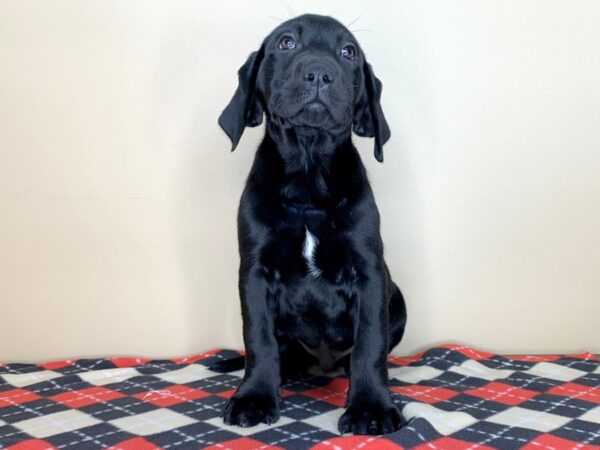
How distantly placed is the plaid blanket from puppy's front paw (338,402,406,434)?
0.04m

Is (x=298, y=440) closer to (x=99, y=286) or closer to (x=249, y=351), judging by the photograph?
(x=249, y=351)

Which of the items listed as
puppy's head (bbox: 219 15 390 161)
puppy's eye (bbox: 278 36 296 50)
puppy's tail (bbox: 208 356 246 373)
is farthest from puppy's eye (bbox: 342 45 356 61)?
puppy's tail (bbox: 208 356 246 373)

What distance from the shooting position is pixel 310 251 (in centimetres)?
204

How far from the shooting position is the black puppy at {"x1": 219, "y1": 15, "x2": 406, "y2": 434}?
1956 mm

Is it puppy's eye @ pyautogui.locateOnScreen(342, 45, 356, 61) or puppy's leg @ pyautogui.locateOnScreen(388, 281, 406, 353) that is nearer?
puppy's eye @ pyautogui.locateOnScreen(342, 45, 356, 61)

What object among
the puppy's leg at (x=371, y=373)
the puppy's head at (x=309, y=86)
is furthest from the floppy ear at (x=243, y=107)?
the puppy's leg at (x=371, y=373)

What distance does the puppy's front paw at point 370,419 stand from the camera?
1.80 meters

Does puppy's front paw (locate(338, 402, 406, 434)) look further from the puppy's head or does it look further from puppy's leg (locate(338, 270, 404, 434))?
the puppy's head

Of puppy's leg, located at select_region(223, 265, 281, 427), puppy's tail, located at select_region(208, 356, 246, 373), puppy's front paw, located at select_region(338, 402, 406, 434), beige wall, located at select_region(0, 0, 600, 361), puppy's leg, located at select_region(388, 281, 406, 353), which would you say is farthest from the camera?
beige wall, located at select_region(0, 0, 600, 361)

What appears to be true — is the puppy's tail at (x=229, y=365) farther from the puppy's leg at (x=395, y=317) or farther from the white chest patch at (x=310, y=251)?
the white chest patch at (x=310, y=251)

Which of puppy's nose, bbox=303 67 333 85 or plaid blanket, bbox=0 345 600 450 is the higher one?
puppy's nose, bbox=303 67 333 85

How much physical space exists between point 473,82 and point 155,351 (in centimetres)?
164

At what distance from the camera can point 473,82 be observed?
106 inches

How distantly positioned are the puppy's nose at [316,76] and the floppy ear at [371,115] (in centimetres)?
28
